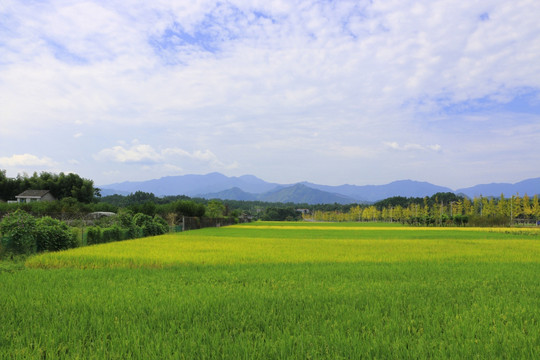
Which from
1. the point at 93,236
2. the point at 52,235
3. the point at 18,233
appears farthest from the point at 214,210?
the point at 18,233

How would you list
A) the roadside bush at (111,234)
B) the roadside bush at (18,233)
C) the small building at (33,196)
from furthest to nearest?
the small building at (33,196) < the roadside bush at (111,234) < the roadside bush at (18,233)

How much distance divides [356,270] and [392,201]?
155m

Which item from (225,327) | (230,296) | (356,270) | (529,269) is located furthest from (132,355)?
(529,269)

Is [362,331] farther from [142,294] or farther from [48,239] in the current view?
[48,239]

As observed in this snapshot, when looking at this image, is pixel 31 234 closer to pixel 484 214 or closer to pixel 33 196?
pixel 33 196

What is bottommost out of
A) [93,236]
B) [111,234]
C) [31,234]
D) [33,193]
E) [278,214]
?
[278,214]

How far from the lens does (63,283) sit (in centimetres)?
843

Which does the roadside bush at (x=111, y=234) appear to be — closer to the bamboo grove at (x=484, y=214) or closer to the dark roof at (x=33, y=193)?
the dark roof at (x=33, y=193)

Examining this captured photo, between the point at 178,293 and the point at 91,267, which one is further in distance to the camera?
the point at 91,267

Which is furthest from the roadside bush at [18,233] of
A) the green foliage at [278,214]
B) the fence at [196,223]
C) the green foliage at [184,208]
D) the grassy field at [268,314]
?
the green foliage at [278,214]

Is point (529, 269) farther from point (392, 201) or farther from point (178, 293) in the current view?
point (392, 201)

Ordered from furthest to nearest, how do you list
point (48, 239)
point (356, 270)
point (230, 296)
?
point (48, 239), point (356, 270), point (230, 296)

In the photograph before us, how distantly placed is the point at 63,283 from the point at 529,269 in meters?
13.1

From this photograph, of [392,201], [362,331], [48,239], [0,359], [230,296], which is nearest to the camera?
[0,359]
